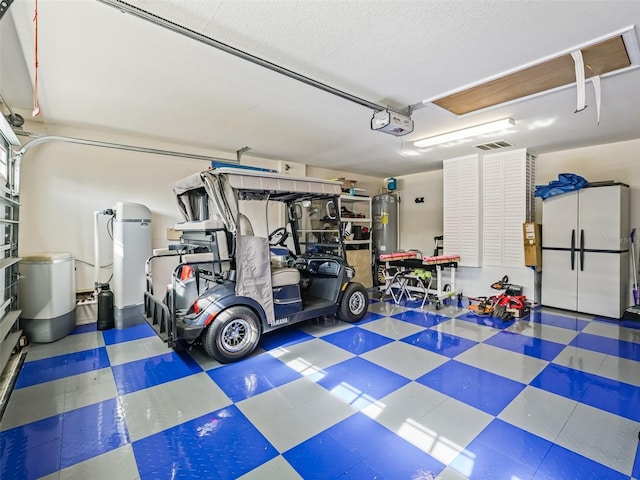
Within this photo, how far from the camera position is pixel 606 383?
274cm

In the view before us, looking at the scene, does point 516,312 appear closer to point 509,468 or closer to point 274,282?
point 509,468

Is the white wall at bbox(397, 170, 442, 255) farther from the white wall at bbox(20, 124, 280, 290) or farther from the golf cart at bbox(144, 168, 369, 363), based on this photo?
the white wall at bbox(20, 124, 280, 290)

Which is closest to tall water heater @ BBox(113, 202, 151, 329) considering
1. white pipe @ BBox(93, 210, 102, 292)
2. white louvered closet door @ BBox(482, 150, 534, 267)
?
white pipe @ BBox(93, 210, 102, 292)

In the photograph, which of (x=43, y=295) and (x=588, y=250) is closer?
(x=43, y=295)

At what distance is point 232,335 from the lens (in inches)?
128

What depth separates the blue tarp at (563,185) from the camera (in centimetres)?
489

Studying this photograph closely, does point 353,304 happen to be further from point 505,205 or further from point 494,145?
point 494,145

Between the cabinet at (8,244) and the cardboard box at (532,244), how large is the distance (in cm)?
Result: 708

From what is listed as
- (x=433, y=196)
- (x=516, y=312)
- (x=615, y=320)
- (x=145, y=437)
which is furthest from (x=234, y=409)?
(x=433, y=196)

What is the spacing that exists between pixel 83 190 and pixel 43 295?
1573mm

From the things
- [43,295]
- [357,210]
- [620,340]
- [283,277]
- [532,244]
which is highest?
[357,210]

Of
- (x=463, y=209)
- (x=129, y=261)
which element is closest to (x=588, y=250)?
(x=463, y=209)

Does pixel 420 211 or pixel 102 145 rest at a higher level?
pixel 102 145

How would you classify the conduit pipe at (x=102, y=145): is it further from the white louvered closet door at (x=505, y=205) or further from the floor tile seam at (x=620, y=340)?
the floor tile seam at (x=620, y=340)
